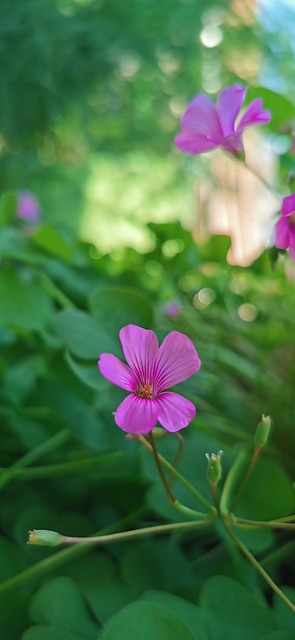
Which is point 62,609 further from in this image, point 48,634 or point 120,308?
point 120,308

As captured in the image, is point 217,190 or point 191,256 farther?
point 217,190

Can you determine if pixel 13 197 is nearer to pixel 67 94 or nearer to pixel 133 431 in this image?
pixel 133 431

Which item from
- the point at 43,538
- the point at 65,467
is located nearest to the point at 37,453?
the point at 65,467

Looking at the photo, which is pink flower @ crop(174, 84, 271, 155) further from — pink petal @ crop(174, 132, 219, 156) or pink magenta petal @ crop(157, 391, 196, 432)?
pink magenta petal @ crop(157, 391, 196, 432)

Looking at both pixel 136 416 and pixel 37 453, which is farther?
pixel 37 453

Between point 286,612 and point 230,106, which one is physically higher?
point 230,106

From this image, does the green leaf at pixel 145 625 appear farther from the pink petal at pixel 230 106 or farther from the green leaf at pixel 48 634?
the pink petal at pixel 230 106

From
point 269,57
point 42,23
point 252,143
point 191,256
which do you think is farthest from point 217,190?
point 191,256
